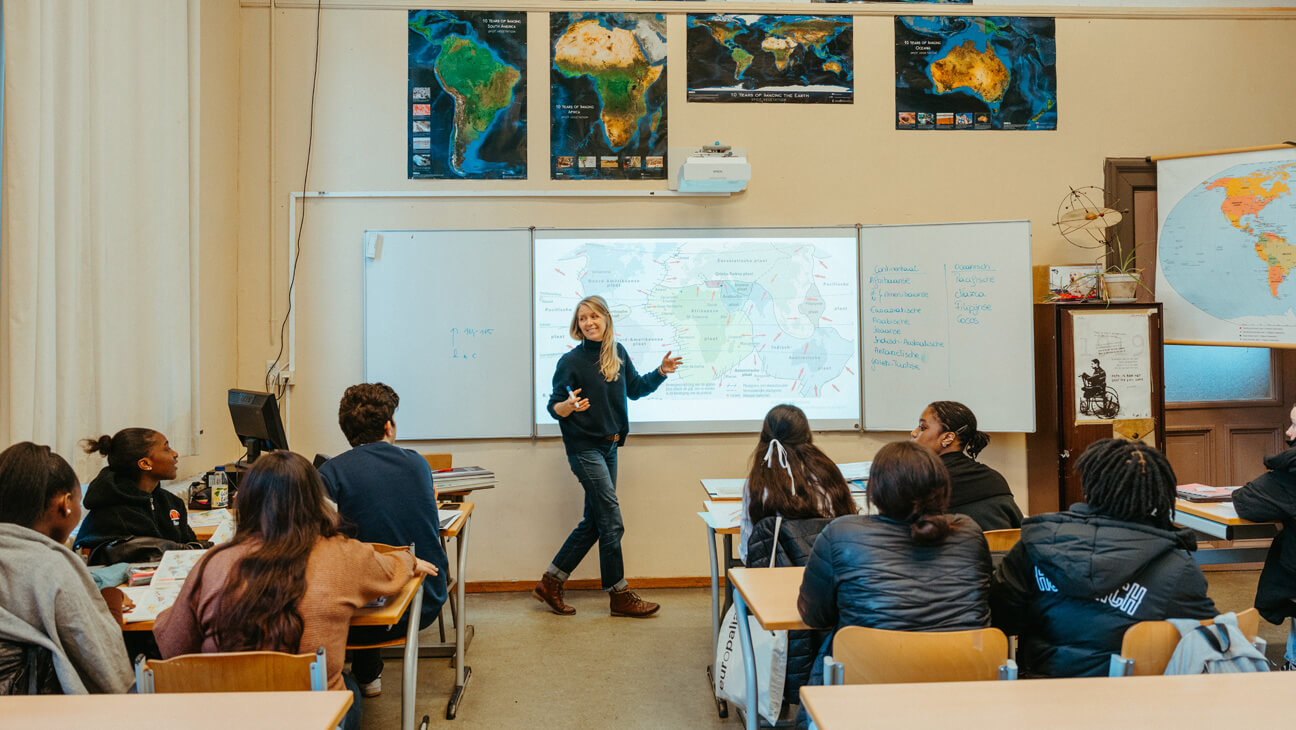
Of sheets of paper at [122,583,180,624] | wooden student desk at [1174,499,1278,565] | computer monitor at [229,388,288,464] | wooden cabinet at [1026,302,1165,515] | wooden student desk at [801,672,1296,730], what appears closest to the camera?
wooden student desk at [801,672,1296,730]

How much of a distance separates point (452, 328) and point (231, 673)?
2857 millimetres

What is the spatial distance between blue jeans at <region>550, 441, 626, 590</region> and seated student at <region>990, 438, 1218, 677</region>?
7.36ft

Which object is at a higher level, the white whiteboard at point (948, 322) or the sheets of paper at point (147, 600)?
the white whiteboard at point (948, 322)

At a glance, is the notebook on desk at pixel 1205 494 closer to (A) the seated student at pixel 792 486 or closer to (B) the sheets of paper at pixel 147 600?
(A) the seated student at pixel 792 486

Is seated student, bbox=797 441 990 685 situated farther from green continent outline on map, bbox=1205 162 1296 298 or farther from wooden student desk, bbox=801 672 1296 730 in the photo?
green continent outline on map, bbox=1205 162 1296 298

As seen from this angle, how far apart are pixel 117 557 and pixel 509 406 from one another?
2199mm

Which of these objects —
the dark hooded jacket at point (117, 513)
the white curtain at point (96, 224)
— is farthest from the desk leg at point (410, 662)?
the white curtain at point (96, 224)

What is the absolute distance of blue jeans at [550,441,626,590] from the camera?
12.6 feet

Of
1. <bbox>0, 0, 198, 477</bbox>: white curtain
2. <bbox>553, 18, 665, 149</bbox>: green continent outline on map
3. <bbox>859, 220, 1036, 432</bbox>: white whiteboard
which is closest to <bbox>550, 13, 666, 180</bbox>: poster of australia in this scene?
<bbox>553, 18, 665, 149</bbox>: green continent outline on map

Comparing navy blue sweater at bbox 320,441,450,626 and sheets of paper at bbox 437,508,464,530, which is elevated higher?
navy blue sweater at bbox 320,441,450,626

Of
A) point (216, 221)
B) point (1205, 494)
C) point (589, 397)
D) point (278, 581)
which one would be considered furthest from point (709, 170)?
point (278, 581)

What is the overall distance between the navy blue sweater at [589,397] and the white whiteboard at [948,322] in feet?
4.32

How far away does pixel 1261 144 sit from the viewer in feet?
15.1

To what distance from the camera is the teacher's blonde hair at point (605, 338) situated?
3.90 meters
